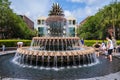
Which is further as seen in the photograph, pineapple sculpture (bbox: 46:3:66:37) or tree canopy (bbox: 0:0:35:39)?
tree canopy (bbox: 0:0:35:39)

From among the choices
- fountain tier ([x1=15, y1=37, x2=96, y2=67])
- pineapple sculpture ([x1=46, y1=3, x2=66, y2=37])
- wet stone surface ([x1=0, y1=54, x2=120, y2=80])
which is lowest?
wet stone surface ([x1=0, y1=54, x2=120, y2=80])

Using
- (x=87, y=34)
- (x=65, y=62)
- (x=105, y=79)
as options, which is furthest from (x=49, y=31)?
(x=87, y=34)

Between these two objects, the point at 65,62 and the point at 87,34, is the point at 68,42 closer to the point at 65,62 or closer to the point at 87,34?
the point at 65,62

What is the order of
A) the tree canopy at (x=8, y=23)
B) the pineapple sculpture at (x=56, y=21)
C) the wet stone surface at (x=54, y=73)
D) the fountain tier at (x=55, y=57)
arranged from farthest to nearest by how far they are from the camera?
the tree canopy at (x=8, y=23) < the pineapple sculpture at (x=56, y=21) < the fountain tier at (x=55, y=57) < the wet stone surface at (x=54, y=73)

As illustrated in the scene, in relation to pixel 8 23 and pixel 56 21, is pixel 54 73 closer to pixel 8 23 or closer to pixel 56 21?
pixel 56 21

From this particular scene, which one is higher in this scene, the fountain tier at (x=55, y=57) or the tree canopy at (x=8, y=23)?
the tree canopy at (x=8, y=23)

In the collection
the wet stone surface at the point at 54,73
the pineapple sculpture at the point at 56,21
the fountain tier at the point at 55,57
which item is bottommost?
the wet stone surface at the point at 54,73

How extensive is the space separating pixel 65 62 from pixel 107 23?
30846 millimetres

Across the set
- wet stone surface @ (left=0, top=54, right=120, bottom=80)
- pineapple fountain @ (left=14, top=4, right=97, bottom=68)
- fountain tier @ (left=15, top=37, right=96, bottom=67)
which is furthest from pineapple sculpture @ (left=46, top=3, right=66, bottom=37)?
wet stone surface @ (left=0, top=54, right=120, bottom=80)

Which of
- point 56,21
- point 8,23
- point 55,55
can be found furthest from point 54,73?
point 8,23

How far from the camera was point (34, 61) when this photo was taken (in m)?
14.4

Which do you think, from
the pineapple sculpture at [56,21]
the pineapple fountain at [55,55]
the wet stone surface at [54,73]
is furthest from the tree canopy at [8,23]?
the wet stone surface at [54,73]

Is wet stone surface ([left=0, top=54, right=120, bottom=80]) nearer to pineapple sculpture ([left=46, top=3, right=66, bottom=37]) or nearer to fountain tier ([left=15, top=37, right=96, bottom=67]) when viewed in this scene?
fountain tier ([left=15, top=37, right=96, bottom=67])

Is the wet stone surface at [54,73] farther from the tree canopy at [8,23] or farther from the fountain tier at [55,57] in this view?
the tree canopy at [8,23]
